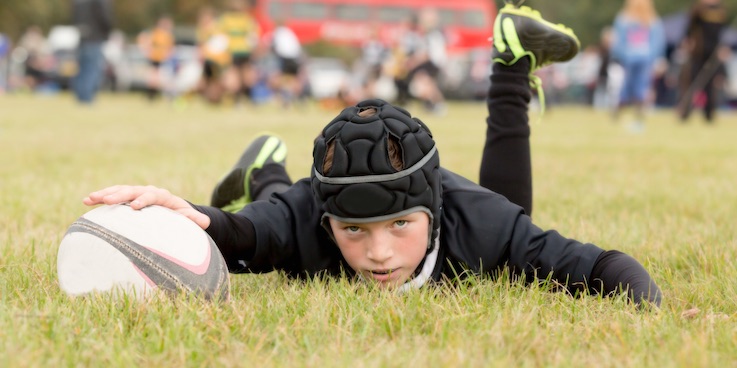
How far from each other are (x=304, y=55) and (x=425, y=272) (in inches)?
1354

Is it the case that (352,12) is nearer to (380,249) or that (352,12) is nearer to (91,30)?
(91,30)

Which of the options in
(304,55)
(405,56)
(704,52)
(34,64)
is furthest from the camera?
(304,55)

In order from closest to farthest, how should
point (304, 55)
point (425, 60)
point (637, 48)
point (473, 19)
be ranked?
point (637, 48), point (425, 60), point (304, 55), point (473, 19)

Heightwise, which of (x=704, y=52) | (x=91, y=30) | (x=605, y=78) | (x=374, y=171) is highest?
(x=704, y=52)

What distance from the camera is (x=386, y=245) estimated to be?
296cm

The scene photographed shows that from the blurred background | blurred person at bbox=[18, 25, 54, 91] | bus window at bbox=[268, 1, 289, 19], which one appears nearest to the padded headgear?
the blurred background

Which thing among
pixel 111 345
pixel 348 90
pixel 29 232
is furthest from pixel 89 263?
pixel 348 90

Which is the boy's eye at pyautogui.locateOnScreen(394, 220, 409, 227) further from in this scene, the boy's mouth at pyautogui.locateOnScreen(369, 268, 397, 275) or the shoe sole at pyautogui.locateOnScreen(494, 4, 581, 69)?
the shoe sole at pyautogui.locateOnScreen(494, 4, 581, 69)

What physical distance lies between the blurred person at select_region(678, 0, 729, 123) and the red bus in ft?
73.9

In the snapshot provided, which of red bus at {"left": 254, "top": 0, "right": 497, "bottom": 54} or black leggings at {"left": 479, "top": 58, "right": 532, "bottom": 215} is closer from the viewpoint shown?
black leggings at {"left": 479, "top": 58, "right": 532, "bottom": 215}

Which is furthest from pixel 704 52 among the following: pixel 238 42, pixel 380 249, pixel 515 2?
pixel 380 249

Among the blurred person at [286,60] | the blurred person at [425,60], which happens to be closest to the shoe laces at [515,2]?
the blurred person at [425,60]

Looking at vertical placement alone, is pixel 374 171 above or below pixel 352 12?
below

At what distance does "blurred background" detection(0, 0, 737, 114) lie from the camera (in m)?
20.5
